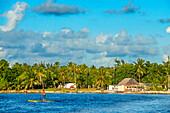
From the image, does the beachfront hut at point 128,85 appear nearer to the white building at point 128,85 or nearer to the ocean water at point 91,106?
the white building at point 128,85

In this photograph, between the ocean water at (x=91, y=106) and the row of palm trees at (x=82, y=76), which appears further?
the row of palm trees at (x=82, y=76)

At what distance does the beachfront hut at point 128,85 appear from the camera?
165 m

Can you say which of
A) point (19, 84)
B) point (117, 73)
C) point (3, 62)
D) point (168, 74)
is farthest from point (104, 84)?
point (3, 62)

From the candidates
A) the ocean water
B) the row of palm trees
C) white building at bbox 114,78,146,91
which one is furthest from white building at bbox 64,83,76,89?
the ocean water

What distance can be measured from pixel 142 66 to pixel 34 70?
6479 cm

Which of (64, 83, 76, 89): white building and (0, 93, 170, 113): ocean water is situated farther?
(64, 83, 76, 89): white building

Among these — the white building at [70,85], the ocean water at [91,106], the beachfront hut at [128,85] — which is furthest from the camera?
the white building at [70,85]

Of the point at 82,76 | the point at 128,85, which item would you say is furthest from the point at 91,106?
the point at 82,76

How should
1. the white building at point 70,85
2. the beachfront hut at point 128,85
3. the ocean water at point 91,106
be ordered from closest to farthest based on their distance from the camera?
the ocean water at point 91,106 < the beachfront hut at point 128,85 < the white building at point 70,85

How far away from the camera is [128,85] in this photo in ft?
541

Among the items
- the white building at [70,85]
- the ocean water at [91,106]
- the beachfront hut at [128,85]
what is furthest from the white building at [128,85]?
the ocean water at [91,106]

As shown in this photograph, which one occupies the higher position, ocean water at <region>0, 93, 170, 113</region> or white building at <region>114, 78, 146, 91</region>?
white building at <region>114, 78, 146, 91</region>

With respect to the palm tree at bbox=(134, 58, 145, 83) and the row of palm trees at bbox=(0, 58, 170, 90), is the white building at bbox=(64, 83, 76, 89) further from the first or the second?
the palm tree at bbox=(134, 58, 145, 83)

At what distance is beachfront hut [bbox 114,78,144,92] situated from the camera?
164625 mm
